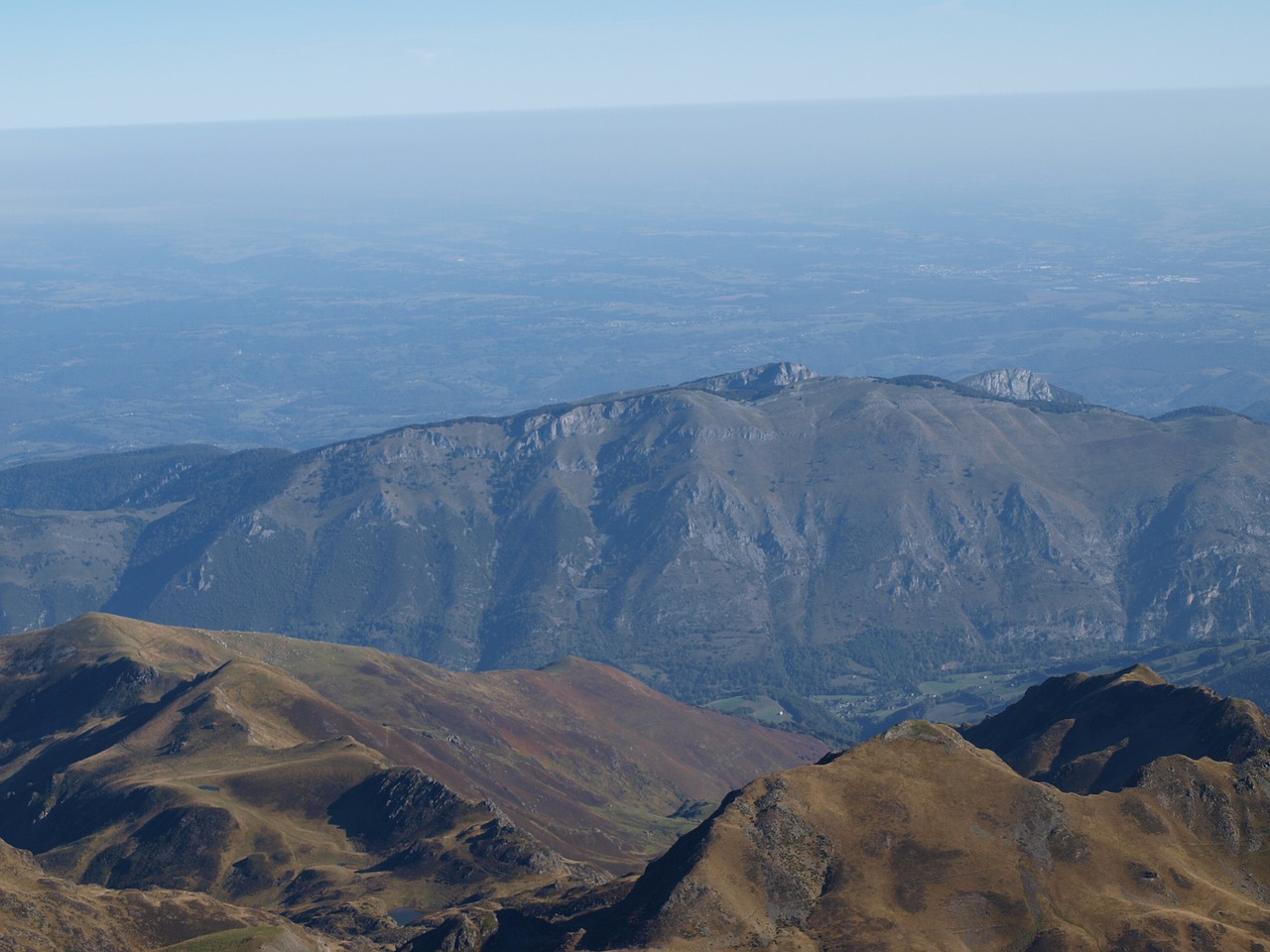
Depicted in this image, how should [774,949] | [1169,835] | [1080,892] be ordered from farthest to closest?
[1169,835], [1080,892], [774,949]

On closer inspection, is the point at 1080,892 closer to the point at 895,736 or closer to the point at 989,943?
the point at 989,943

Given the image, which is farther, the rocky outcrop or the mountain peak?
the mountain peak

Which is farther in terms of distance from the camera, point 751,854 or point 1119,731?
point 1119,731

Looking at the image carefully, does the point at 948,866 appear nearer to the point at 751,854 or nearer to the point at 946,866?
the point at 946,866

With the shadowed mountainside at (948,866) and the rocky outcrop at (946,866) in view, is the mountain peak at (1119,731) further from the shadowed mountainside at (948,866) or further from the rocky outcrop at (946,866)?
the rocky outcrop at (946,866)

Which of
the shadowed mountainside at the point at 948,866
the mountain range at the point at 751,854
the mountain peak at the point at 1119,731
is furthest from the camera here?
the mountain peak at the point at 1119,731

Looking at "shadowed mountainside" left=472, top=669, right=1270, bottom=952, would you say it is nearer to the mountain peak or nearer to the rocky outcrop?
the rocky outcrop

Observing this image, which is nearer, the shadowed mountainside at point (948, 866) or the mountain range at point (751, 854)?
the shadowed mountainside at point (948, 866)

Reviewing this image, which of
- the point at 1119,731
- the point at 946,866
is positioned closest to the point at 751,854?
the point at 946,866

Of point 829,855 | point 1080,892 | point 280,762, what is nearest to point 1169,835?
point 1080,892

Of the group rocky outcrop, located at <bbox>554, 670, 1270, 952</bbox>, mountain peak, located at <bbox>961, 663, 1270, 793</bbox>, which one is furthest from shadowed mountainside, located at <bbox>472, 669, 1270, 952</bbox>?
mountain peak, located at <bbox>961, 663, 1270, 793</bbox>

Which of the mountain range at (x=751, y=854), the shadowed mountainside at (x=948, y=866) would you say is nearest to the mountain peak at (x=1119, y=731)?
the mountain range at (x=751, y=854)
